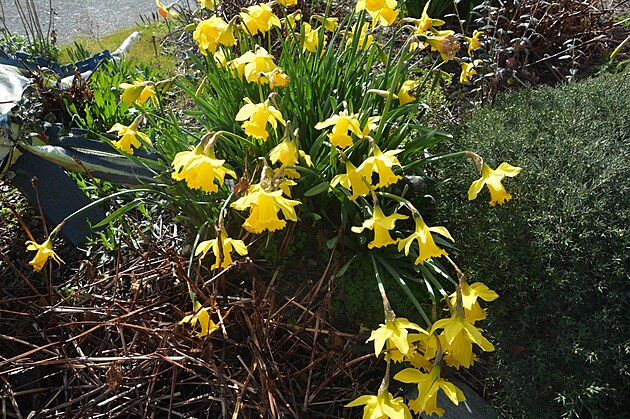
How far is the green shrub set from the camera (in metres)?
1.89

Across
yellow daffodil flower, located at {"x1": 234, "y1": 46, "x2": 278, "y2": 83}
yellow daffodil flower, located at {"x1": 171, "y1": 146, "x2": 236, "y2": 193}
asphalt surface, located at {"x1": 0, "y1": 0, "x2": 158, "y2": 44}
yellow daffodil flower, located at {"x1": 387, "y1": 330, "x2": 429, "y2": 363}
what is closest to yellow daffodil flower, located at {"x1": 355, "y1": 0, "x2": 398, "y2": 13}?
yellow daffodil flower, located at {"x1": 234, "y1": 46, "x2": 278, "y2": 83}

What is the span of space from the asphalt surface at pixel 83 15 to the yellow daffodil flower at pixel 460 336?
4.81 metres

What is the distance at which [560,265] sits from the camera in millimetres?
1986

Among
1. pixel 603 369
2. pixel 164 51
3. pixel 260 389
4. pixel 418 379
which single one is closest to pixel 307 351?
pixel 260 389

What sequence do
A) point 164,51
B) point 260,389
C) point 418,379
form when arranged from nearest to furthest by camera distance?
1. point 418,379
2. point 260,389
3. point 164,51

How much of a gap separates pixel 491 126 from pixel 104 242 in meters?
1.72

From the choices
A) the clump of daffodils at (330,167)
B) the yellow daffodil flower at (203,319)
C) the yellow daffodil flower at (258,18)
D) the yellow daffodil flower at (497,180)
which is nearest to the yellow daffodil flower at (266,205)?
the clump of daffodils at (330,167)

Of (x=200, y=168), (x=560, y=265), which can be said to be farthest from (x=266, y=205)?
(x=560, y=265)

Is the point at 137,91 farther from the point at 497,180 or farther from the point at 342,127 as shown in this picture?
the point at 497,180

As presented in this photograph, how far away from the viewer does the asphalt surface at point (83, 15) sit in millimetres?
5738

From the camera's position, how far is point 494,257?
2135 mm

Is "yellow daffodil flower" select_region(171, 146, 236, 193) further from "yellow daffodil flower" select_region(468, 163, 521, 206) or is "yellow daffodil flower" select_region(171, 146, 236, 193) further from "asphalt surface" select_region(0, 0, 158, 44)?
"asphalt surface" select_region(0, 0, 158, 44)

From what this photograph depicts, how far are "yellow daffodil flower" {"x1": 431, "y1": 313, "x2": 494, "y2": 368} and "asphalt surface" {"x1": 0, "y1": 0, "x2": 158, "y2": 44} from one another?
481 cm

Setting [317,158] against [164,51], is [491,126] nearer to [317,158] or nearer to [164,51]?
[317,158]
